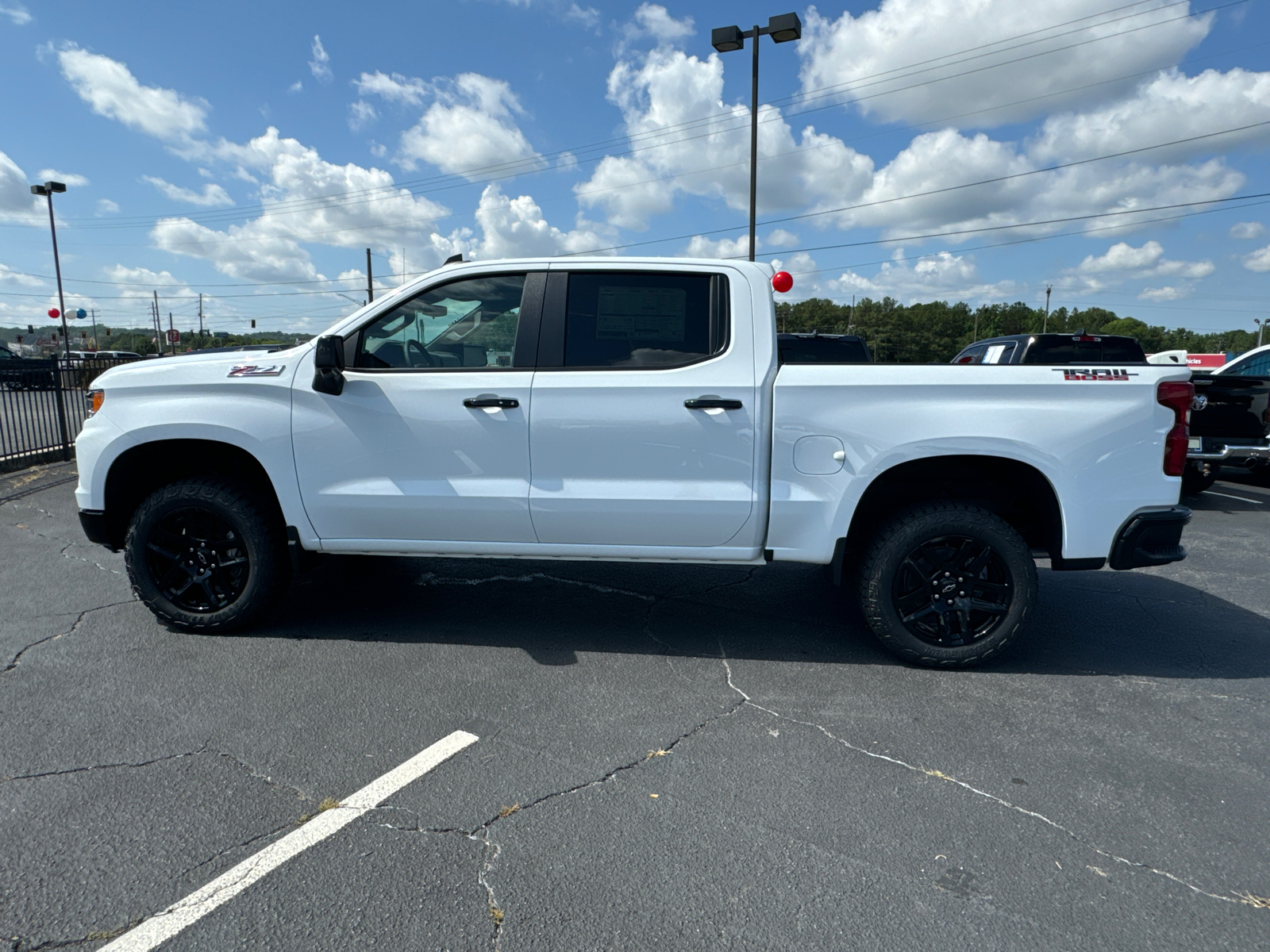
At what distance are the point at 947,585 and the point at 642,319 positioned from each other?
2004 millimetres

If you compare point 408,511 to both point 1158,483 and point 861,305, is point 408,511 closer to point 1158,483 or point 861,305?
Answer: point 1158,483

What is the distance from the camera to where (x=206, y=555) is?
4160 mm

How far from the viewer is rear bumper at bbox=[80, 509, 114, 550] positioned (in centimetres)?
414

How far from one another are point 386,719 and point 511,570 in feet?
7.71

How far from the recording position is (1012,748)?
10.1 ft

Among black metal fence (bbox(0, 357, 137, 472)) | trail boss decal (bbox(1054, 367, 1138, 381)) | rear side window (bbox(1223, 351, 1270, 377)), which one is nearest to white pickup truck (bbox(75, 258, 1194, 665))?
trail boss decal (bbox(1054, 367, 1138, 381))

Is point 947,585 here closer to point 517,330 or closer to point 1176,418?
point 1176,418

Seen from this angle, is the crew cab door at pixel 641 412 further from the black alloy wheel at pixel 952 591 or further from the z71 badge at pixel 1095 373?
the z71 badge at pixel 1095 373

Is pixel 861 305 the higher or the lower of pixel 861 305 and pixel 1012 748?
the higher

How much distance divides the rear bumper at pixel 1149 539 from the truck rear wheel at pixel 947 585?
1.28ft

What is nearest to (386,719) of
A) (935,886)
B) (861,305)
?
(935,886)

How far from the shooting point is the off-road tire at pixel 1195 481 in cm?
796

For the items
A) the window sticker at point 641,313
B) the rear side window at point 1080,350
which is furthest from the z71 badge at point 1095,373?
the rear side window at point 1080,350

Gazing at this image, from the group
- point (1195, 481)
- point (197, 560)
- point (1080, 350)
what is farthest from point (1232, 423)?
point (197, 560)
